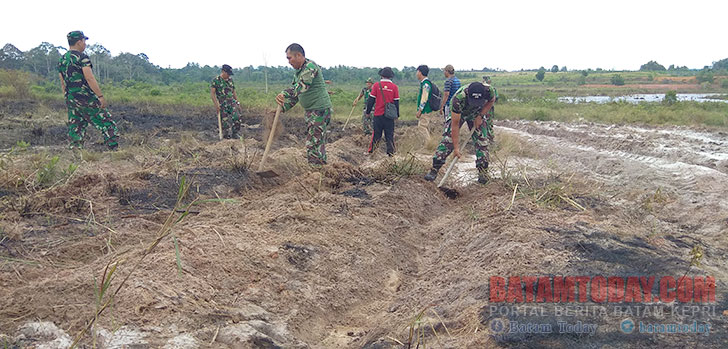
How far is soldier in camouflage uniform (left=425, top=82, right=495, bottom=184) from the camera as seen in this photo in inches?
215

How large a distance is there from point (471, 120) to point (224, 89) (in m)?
5.49

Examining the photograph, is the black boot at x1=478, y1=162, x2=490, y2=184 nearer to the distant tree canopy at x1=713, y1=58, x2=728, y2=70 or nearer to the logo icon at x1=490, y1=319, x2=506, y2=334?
the logo icon at x1=490, y1=319, x2=506, y2=334

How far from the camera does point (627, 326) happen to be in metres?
2.27

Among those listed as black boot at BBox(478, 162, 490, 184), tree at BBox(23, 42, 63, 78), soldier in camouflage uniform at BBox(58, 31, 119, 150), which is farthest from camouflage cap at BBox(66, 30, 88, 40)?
tree at BBox(23, 42, 63, 78)

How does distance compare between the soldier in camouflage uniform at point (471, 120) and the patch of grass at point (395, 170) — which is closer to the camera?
the soldier in camouflage uniform at point (471, 120)

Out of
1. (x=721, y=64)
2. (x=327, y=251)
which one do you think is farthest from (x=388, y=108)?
(x=721, y=64)

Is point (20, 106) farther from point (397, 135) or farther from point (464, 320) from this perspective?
point (464, 320)

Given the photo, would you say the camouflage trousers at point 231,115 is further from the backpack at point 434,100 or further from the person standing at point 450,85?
the person standing at point 450,85

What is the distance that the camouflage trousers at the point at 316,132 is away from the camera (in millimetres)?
5797

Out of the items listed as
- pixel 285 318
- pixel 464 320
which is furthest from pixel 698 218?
pixel 285 318

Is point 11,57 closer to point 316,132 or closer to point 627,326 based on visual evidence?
point 316,132

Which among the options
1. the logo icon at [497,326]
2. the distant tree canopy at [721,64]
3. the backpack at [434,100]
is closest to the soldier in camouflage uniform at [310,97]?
the backpack at [434,100]

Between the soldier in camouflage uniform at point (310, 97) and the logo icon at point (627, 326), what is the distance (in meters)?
4.07

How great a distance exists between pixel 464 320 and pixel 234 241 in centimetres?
171
